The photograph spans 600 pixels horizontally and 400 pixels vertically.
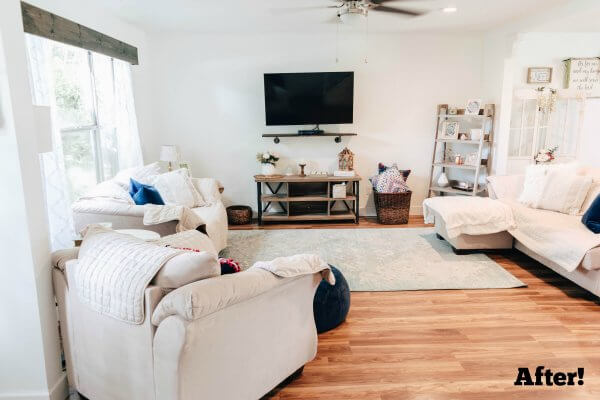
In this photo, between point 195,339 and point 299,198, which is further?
point 299,198

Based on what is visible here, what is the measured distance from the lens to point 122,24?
467 centimetres

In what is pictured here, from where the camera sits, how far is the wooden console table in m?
5.45

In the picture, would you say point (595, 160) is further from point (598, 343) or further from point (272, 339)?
point (272, 339)

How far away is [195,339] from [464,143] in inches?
197

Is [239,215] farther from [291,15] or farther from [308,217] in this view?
[291,15]

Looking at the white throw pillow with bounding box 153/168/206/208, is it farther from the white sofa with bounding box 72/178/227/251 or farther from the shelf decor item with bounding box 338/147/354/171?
the shelf decor item with bounding box 338/147/354/171

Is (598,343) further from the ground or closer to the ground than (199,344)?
closer to the ground

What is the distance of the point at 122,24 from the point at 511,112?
4.71 metres

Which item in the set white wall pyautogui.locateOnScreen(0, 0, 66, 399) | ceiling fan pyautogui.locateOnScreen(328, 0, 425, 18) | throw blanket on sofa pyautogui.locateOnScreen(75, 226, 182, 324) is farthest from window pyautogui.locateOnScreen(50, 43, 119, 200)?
ceiling fan pyautogui.locateOnScreen(328, 0, 425, 18)

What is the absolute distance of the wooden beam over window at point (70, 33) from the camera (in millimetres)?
2965

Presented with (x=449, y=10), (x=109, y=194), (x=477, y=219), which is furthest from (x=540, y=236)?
(x=109, y=194)

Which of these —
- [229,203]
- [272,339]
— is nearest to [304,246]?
[229,203]

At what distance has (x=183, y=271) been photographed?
1697 mm

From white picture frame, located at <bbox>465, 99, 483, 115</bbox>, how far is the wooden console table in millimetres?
1596
